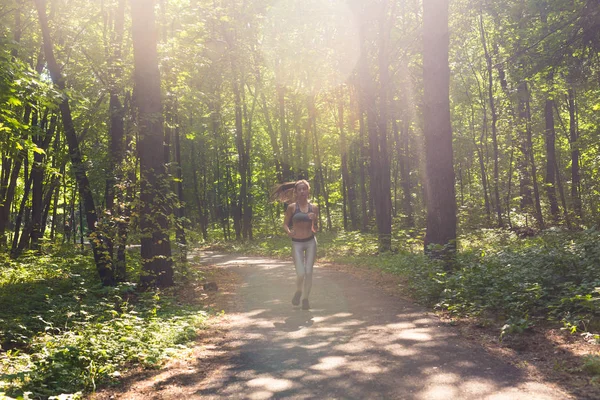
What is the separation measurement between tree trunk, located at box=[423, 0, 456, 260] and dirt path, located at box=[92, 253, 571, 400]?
3407 mm

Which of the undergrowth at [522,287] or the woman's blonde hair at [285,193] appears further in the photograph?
the woman's blonde hair at [285,193]

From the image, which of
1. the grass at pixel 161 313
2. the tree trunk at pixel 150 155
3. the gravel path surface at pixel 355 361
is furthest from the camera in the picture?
the tree trunk at pixel 150 155

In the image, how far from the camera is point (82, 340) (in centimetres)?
622

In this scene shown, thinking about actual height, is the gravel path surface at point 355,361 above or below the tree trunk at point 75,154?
below

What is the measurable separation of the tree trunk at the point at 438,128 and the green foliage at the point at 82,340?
580cm

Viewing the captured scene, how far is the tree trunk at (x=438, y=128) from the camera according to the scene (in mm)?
11750

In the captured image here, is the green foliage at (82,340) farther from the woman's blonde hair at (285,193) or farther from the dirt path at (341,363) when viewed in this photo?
the woman's blonde hair at (285,193)

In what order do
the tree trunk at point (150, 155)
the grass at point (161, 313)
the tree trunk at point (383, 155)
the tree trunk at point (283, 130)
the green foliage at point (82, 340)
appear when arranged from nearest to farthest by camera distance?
the green foliage at point (82, 340), the grass at point (161, 313), the tree trunk at point (150, 155), the tree trunk at point (383, 155), the tree trunk at point (283, 130)

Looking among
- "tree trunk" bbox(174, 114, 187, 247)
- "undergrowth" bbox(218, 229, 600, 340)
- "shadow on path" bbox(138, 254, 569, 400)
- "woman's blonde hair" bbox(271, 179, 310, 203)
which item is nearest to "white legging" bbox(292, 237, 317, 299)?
"shadow on path" bbox(138, 254, 569, 400)

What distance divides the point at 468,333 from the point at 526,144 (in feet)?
76.3

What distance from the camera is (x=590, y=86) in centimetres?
1554

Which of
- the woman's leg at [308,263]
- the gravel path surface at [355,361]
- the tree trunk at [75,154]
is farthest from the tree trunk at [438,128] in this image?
the tree trunk at [75,154]

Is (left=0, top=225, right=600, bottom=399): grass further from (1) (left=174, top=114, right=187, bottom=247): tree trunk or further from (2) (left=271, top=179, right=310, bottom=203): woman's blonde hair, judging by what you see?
(2) (left=271, top=179, right=310, bottom=203): woman's blonde hair

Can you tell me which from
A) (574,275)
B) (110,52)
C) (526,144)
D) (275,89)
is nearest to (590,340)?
(574,275)
